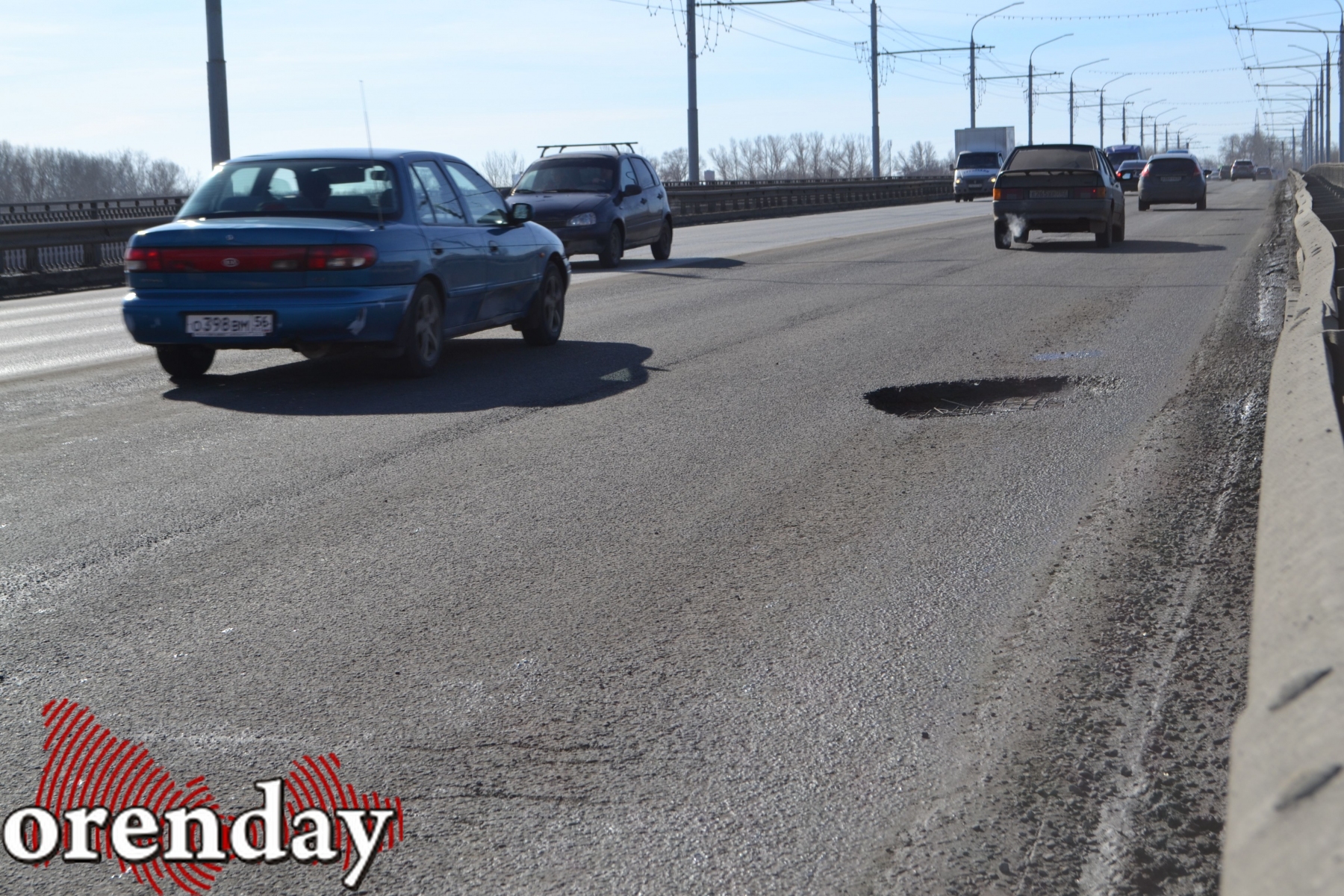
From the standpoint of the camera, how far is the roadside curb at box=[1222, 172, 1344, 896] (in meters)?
1.52

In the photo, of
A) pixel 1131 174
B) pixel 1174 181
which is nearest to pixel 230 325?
pixel 1174 181

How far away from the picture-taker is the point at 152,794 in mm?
2898

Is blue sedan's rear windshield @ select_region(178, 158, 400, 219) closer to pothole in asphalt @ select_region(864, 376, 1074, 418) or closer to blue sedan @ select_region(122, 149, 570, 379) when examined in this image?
blue sedan @ select_region(122, 149, 570, 379)

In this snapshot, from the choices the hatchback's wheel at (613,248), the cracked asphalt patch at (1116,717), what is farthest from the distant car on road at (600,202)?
the cracked asphalt patch at (1116,717)

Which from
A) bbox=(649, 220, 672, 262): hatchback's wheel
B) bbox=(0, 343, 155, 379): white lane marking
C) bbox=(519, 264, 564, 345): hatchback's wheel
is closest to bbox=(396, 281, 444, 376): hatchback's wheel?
bbox=(519, 264, 564, 345): hatchback's wheel

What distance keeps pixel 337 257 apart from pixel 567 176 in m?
13.6

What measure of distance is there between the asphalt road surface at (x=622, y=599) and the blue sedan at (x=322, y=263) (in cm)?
35

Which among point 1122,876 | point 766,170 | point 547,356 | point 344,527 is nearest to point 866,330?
point 547,356

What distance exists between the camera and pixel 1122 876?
8.06 feet

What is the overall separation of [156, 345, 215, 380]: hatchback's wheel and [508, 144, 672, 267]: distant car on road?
36.9 feet

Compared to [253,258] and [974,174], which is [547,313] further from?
[974,174]

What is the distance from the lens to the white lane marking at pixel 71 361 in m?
9.88

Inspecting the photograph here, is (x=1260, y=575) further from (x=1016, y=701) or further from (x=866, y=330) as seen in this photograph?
(x=866, y=330)

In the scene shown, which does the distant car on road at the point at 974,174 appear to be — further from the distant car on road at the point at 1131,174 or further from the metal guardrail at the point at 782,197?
the distant car on road at the point at 1131,174
